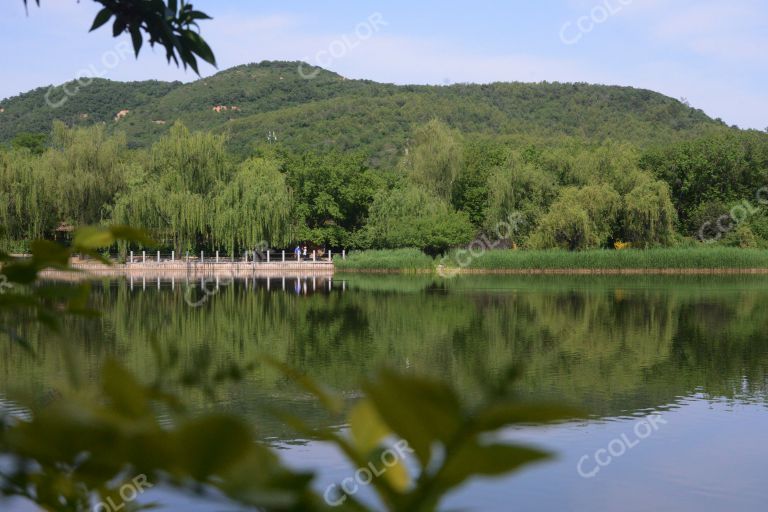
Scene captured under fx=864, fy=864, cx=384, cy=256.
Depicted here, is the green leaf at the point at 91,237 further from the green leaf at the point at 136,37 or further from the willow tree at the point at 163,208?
the willow tree at the point at 163,208

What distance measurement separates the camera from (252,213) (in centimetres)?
3947

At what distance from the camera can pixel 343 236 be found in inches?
1949

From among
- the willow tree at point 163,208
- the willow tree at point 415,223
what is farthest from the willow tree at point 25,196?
the willow tree at point 415,223

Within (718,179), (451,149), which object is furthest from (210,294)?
(718,179)

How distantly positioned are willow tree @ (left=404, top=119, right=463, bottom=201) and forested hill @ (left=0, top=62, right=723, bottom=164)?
715 inches

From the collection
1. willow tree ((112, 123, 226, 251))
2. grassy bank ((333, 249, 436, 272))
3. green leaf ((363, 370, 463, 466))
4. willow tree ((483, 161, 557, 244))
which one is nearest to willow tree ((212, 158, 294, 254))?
willow tree ((112, 123, 226, 251))

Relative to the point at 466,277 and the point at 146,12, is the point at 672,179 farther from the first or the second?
the point at 146,12

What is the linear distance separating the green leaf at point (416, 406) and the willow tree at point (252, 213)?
39.1 m

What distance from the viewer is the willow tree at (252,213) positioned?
129 feet

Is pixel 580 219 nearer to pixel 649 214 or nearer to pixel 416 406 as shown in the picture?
pixel 649 214

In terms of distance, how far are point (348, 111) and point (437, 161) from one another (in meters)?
40.5

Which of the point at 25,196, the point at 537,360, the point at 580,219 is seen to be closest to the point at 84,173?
the point at 25,196

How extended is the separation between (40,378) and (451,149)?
37.2m

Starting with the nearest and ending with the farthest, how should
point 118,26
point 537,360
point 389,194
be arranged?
point 118,26
point 537,360
point 389,194
